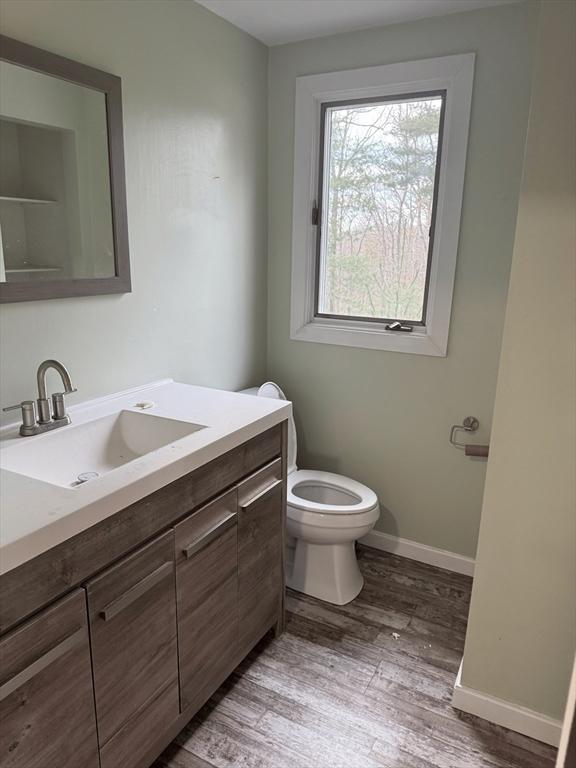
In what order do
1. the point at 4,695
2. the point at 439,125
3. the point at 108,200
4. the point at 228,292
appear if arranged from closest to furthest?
1. the point at 4,695
2. the point at 108,200
3. the point at 439,125
4. the point at 228,292

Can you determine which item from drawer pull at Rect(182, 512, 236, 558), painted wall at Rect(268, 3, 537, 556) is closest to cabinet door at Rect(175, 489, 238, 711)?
drawer pull at Rect(182, 512, 236, 558)

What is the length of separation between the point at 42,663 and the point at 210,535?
1.82 ft

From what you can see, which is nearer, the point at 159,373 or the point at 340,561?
the point at 159,373

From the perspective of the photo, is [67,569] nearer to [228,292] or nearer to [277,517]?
[277,517]

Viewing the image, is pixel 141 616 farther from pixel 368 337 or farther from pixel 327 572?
pixel 368 337

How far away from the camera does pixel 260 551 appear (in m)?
1.85

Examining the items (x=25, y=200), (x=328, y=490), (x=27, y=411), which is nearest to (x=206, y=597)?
(x=27, y=411)

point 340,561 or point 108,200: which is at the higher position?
point 108,200

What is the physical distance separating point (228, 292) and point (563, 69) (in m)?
1.51

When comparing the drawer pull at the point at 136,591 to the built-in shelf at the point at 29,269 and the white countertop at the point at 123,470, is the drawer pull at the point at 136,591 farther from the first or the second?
the built-in shelf at the point at 29,269

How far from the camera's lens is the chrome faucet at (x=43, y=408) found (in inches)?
59.8

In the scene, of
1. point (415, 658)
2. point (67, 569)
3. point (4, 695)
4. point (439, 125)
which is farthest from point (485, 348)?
point (4, 695)

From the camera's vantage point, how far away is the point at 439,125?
88.1 inches

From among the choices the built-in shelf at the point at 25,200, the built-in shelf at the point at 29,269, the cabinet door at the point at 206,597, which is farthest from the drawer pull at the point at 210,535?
the built-in shelf at the point at 25,200
